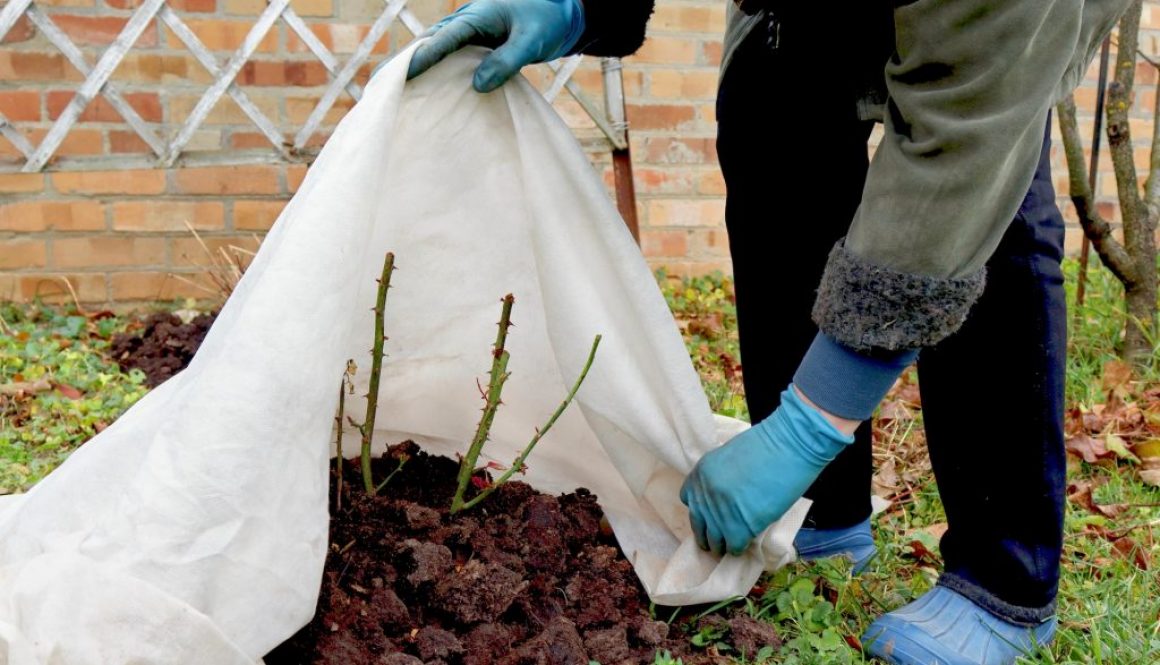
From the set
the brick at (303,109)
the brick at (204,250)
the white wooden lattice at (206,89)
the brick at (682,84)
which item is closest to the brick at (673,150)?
the brick at (682,84)

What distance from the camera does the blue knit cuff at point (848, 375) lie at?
1200 mm

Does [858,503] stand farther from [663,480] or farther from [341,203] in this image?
[341,203]

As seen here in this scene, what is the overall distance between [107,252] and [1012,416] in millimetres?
2507

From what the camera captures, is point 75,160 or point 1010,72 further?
point 75,160

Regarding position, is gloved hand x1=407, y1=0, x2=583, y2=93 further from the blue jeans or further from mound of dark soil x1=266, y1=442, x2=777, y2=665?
mound of dark soil x1=266, y1=442, x2=777, y2=665

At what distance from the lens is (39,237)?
2.93m

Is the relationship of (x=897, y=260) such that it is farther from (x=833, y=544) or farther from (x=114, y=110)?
(x=114, y=110)

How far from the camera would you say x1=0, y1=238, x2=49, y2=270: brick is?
2916 millimetres

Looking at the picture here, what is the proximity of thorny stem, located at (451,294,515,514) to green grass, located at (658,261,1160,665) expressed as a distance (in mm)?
339

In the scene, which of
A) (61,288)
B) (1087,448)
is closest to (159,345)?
(61,288)

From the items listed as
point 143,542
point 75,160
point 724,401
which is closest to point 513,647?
point 143,542

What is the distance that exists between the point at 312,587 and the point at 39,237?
88.2 inches

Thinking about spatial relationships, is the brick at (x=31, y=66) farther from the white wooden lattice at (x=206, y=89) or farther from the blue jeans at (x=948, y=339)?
the blue jeans at (x=948, y=339)

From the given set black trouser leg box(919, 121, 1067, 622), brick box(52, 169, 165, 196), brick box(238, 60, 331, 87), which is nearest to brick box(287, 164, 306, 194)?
brick box(238, 60, 331, 87)
